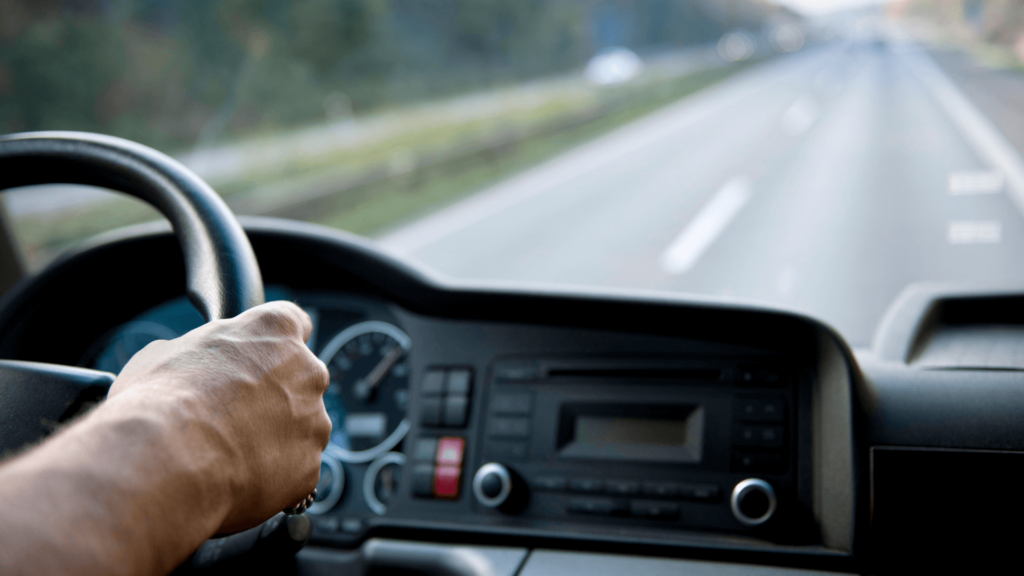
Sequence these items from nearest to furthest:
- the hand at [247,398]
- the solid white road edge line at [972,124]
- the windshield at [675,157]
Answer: the hand at [247,398]
the solid white road edge line at [972,124]
the windshield at [675,157]

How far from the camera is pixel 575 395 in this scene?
186 cm

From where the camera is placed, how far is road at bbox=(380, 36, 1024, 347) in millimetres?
2236

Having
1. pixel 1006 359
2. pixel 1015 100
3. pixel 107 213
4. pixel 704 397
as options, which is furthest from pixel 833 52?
pixel 107 213

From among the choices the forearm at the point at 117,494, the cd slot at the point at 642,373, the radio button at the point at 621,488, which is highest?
the forearm at the point at 117,494

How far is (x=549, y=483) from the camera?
178 cm

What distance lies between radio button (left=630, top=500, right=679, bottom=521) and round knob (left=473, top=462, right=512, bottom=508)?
0.30 meters

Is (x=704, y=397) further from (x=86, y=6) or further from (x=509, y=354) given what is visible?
(x=86, y=6)

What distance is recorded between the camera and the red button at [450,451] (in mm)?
1890

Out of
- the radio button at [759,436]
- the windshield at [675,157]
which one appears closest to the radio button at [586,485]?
the radio button at [759,436]

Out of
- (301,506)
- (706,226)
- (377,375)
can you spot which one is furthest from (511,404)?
(706,226)

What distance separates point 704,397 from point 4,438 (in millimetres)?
1373

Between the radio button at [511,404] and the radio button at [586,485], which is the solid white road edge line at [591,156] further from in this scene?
the radio button at [586,485]

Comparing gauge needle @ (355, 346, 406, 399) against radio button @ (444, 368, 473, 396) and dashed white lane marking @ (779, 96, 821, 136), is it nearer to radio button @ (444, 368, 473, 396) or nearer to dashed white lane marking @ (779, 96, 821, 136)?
radio button @ (444, 368, 473, 396)

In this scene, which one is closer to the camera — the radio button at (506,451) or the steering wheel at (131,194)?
the steering wheel at (131,194)
